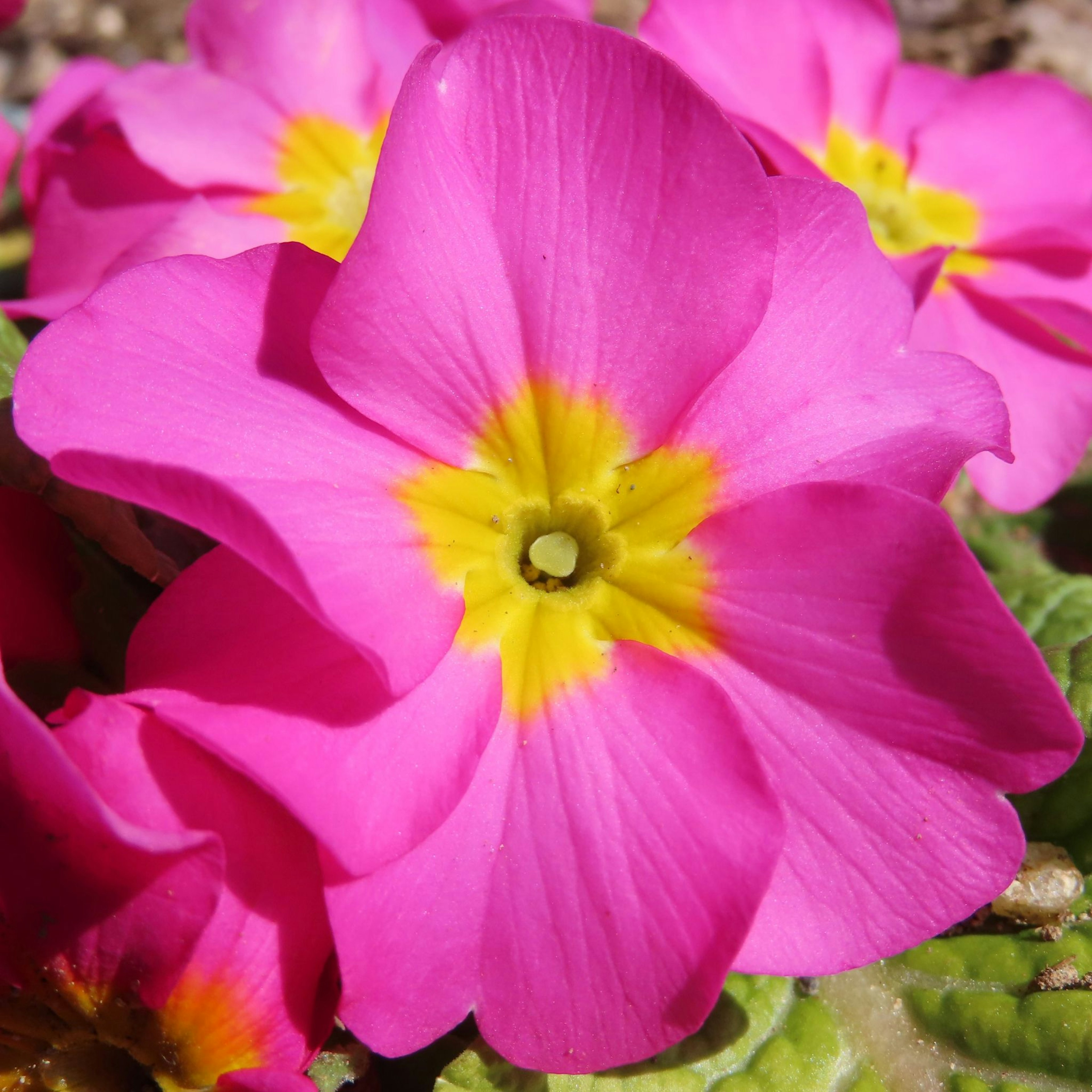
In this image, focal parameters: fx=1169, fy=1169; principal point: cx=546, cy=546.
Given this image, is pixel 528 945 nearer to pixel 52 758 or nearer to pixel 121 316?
pixel 52 758

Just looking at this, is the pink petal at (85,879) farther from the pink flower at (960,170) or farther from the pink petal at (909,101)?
the pink petal at (909,101)

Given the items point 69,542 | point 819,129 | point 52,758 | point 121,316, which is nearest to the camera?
point 52,758

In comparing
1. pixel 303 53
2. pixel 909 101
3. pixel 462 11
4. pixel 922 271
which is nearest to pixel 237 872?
pixel 922 271

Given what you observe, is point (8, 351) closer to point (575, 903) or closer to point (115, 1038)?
point (115, 1038)

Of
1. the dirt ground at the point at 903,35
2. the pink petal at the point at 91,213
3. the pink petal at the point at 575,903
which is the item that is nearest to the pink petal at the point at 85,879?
the pink petal at the point at 575,903

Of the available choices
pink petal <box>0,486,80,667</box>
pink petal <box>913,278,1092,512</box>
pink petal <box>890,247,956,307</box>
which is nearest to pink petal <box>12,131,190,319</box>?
pink petal <box>0,486,80,667</box>

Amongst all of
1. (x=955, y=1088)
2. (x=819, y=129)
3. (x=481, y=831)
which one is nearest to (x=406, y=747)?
(x=481, y=831)
